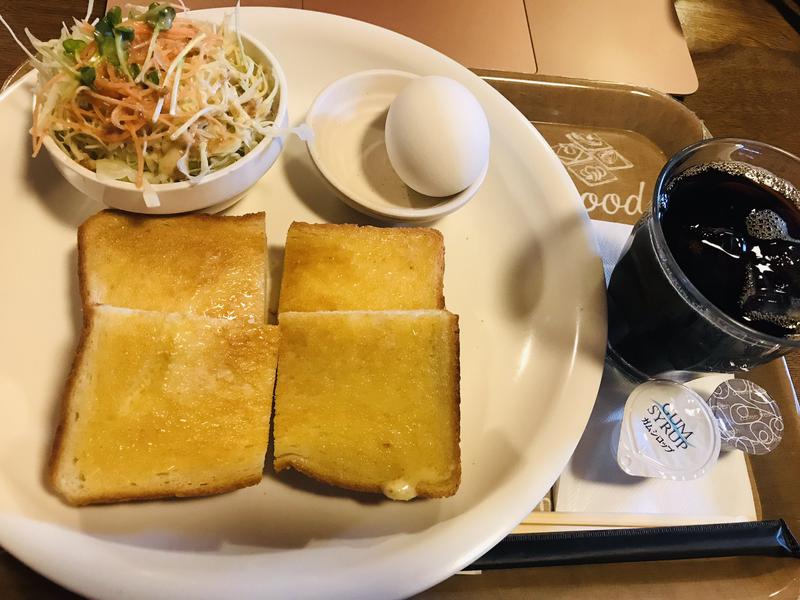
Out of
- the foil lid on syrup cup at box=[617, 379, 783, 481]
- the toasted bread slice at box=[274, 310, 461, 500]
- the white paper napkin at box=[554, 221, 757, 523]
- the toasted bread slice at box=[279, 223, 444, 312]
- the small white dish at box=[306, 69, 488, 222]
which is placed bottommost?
the white paper napkin at box=[554, 221, 757, 523]

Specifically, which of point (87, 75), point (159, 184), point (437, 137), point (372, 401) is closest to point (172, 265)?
point (159, 184)

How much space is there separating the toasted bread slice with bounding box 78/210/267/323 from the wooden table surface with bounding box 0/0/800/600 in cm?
62

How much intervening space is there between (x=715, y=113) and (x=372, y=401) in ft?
6.36

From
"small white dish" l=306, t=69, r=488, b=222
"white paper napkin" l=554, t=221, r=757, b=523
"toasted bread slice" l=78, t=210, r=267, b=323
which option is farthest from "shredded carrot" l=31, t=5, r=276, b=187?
"white paper napkin" l=554, t=221, r=757, b=523

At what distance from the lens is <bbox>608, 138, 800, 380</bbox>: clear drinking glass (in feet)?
3.83

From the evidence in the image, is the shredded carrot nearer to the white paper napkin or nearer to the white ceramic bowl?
the white ceramic bowl

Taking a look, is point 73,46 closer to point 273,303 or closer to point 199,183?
point 199,183

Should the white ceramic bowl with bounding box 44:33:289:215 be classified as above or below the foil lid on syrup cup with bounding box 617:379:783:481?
above

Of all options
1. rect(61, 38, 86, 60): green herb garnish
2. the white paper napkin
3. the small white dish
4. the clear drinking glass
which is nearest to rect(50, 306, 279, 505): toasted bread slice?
the small white dish

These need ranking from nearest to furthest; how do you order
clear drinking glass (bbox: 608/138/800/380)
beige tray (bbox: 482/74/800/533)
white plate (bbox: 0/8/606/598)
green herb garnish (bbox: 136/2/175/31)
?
white plate (bbox: 0/8/606/598), clear drinking glass (bbox: 608/138/800/380), green herb garnish (bbox: 136/2/175/31), beige tray (bbox: 482/74/800/533)

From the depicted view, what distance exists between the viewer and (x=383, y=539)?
1.14m

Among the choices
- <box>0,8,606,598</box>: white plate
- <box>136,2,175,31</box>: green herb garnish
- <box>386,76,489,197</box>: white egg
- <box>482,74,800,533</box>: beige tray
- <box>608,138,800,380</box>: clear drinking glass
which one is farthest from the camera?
<box>482,74,800,533</box>: beige tray

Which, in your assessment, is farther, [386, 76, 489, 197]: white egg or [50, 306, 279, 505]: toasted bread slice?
[386, 76, 489, 197]: white egg

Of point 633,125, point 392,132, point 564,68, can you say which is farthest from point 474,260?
point 564,68
